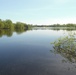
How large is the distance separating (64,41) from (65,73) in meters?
10.7

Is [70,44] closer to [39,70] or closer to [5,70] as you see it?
[39,70]

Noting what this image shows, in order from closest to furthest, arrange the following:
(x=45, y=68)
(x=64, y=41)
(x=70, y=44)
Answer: (x=45, y=68) < (x=70, y=44) < (x=64, y=41)

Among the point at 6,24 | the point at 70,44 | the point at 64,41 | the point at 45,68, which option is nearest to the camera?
the point at 45,68

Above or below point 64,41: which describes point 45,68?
below

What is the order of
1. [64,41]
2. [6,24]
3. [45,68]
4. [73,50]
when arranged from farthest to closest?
[6,24] → [64,41] → [73,50] → [45,68]

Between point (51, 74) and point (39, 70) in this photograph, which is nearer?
point (51, 74)

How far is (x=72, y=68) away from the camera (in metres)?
11.9

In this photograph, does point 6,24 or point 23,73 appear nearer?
point 23,73

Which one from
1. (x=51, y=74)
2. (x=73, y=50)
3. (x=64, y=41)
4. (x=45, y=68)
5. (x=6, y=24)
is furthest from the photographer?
(x=6, y=24)

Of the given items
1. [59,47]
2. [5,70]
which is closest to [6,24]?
[59,47]

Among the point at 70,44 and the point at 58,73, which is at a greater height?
the point at 70,44

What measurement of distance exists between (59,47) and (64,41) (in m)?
1.32

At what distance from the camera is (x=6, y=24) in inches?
4144

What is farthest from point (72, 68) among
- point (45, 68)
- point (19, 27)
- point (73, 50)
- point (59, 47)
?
point (19, 27)
